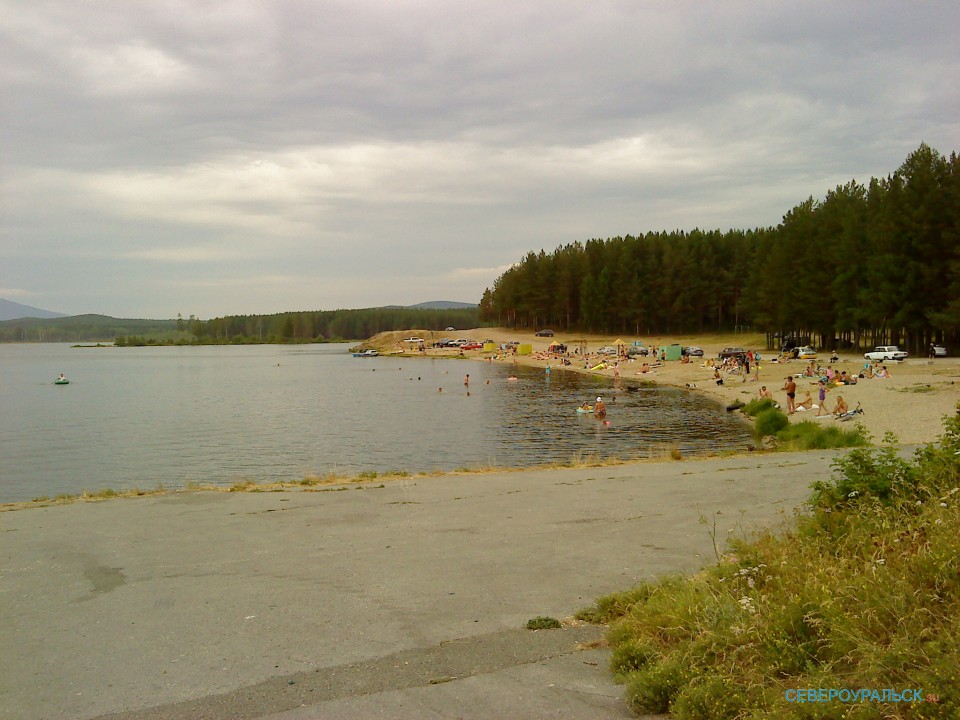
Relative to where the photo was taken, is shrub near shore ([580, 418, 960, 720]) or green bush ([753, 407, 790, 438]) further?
green bush ([753, 407, 790, 438])

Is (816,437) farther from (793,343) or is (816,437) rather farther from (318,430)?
(793,343)

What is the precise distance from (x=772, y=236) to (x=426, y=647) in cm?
9823

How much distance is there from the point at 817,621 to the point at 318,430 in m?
43.5

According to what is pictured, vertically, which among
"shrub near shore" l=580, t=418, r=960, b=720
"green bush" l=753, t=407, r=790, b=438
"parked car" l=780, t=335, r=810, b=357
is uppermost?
"parked car" l=780, t=335, r=810, b=357

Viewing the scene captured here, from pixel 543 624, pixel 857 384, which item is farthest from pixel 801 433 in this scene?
pixel 543 624

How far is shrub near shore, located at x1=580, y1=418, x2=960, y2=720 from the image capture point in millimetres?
5059

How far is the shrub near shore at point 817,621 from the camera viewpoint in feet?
16.6

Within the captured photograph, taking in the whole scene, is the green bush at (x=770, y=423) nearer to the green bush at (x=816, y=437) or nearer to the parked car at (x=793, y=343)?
the green bush at (x=816, y=437)

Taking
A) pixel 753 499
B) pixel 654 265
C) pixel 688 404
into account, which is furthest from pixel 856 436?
pixel 654 265

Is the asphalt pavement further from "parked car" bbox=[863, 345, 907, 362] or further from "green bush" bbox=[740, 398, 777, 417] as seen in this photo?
"parked car" bbox=[863, 345, 907, 362]

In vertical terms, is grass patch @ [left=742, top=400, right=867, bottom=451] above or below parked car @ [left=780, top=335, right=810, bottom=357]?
below

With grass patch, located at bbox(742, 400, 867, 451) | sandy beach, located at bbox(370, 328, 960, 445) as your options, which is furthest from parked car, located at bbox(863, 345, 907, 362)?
grass patch, located at bbox(742, 400, 867, 451)

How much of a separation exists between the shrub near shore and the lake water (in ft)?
73.2

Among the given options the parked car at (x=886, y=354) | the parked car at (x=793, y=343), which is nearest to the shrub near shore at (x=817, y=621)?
the parked car at (x=886, y=354)
